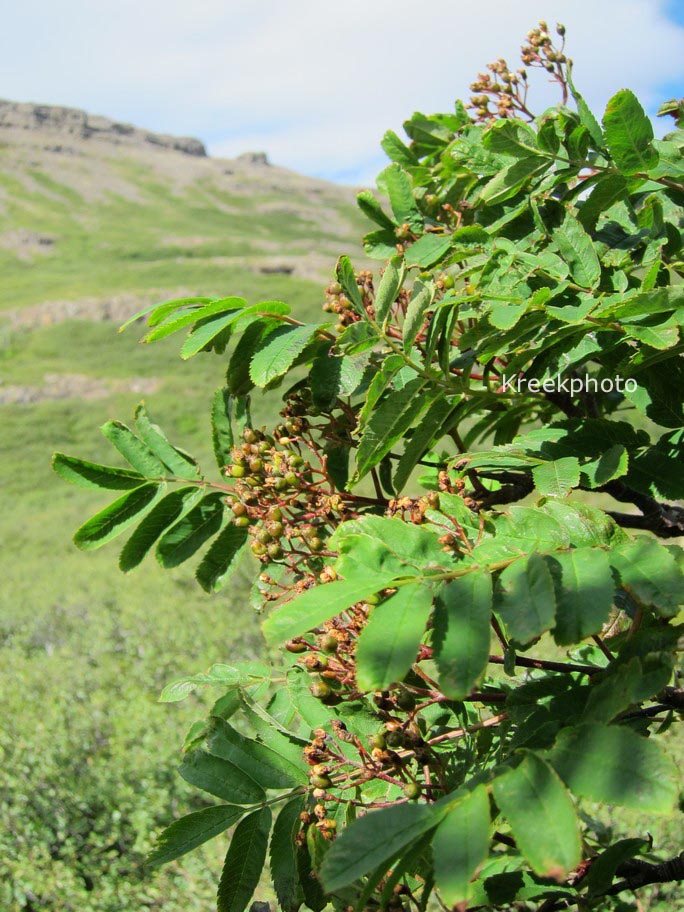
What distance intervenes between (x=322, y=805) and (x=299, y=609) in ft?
1.39

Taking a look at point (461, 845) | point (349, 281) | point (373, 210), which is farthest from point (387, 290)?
point (461, 845)

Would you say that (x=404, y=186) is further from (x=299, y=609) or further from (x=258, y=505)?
(x=299, y=609)

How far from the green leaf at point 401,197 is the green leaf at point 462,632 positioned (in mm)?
993

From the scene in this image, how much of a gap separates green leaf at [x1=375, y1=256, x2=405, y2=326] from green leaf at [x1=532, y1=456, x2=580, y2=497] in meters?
0.31

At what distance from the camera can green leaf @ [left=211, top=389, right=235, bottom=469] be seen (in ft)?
4.58

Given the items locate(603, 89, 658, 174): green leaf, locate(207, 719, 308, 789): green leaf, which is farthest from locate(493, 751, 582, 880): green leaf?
locate(603, 89, 658, 174): green leaf

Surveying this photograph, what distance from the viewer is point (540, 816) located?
26.7 inches

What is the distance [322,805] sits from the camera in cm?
105

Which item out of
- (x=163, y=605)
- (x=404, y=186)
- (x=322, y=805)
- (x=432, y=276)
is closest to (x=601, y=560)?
(x=322, y=805)

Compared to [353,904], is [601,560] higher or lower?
higher

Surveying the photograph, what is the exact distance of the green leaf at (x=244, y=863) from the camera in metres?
1.05

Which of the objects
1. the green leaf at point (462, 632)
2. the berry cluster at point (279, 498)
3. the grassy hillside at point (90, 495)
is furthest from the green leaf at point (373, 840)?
the grassy hillside at point (90, 495)

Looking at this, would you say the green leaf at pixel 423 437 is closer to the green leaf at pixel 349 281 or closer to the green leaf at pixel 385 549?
the green leaf at pixel 349 281

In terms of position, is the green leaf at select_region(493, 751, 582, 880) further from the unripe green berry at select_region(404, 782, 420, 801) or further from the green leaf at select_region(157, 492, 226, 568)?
the green leaf at select_region(157, 492, 226, 568)
